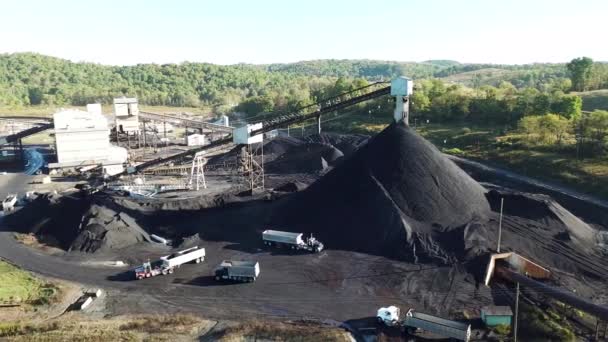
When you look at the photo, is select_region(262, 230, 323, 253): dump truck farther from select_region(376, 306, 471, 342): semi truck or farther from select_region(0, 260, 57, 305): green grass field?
select_region(0, 260, 57, 305): green grass field

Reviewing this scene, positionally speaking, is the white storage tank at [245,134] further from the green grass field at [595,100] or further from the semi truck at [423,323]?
the green grass field at [595,100]

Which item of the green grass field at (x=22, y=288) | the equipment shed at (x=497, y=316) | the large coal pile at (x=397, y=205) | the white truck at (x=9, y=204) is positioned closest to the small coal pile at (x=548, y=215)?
the large coal pile at (x=397, y=205)

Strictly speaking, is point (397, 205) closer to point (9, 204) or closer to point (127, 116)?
point (9, 204)

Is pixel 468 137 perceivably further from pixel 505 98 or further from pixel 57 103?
pixel 57 103

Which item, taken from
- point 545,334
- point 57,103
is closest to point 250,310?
point 545,334

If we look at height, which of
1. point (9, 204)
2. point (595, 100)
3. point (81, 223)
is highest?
point (595, 100)

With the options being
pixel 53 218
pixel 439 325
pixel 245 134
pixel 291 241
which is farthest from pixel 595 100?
pixel 53 218
